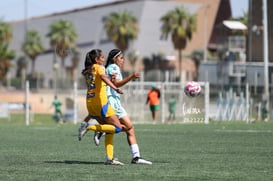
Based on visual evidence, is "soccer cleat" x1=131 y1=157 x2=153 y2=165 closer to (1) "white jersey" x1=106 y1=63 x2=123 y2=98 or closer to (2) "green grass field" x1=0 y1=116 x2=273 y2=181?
(2) "green grass field" x1=0 y1=116 x2=273 y2=181

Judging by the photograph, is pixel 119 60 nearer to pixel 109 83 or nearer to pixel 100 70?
pixel 100 70

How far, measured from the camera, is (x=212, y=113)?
1709 inches

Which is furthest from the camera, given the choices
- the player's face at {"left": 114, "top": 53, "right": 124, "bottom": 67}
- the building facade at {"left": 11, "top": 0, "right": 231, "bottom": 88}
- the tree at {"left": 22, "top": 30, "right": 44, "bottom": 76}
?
the tree at {"left": 22, "top": 30, "right": 44, "bottom": 76}

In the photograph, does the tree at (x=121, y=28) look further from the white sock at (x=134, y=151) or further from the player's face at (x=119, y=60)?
the white sock at (x=134, y=151)

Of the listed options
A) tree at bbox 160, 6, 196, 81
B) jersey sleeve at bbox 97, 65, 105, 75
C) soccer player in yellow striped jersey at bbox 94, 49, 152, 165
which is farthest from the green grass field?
tree at bbox 160, 6, 196, 81

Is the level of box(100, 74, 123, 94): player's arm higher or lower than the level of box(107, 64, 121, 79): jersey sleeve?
lower

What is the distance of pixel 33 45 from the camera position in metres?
104

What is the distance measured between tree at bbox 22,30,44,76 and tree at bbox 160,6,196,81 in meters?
18.4

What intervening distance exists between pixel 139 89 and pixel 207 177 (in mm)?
33559

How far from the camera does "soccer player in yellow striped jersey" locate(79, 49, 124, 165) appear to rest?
13.4 meters

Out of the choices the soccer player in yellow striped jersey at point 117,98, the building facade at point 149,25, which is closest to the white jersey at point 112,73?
the soccer player in yellow striped jersey at point 117,98

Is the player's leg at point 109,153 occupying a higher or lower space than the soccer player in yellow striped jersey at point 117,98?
lower

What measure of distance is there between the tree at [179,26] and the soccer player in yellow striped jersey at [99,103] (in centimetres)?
7523

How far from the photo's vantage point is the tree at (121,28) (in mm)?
93688
